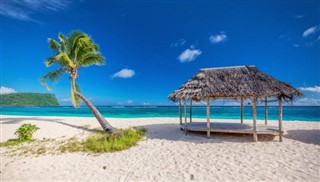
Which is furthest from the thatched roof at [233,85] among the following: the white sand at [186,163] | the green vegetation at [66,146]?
the green vegetation at [66,146]

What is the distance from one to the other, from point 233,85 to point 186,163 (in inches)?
168

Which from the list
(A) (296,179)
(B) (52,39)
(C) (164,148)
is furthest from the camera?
(B) (52,39)

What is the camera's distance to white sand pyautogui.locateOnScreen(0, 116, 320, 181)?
4074mm

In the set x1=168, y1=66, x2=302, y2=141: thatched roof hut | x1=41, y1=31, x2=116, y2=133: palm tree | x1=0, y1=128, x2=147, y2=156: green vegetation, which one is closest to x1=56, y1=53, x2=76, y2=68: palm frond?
x1=41, y1=31, x2=116, y2=133: palm tree

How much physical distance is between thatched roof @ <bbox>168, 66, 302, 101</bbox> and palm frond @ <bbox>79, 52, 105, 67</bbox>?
5.69 meters

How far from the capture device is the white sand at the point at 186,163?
13.4ft

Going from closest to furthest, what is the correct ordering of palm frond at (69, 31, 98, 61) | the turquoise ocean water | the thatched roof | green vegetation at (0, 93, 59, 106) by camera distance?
the thatched roof → palm frond at (69, 31, 98, 61) → the turquoise ocean water → green vegetation at (0, 93, 59, 106)

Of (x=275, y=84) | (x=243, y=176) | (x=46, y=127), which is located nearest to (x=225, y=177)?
(x=243, y=176)

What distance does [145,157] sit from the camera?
551 cm

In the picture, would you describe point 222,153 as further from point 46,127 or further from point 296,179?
point 46,127

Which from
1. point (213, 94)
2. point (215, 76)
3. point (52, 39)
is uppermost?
point (52, 39)

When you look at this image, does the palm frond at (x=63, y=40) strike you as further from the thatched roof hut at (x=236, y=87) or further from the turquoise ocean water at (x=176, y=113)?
the turquoise ocean water at (x=176, y=113)

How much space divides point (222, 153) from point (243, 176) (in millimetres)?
1647

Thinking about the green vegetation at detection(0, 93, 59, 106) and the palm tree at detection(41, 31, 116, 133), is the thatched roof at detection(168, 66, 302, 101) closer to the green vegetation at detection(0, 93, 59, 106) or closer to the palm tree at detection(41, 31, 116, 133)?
the palm tree at detection(41, 31, 116, 133)
